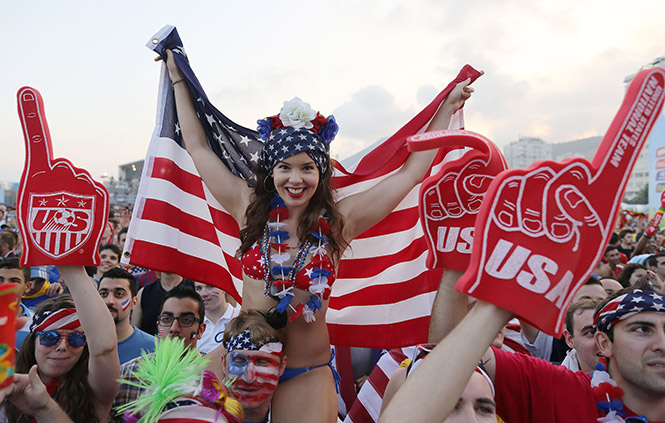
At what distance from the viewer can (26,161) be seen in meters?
2.26

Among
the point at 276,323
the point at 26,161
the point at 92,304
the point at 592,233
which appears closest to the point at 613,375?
the point at 592,233

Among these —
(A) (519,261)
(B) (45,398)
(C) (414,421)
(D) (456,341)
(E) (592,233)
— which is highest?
(E) (592,233)

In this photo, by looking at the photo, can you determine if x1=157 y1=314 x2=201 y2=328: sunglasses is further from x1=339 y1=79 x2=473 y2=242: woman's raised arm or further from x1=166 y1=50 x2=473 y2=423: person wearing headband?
x1=339 y1=79 x2=473 y2=242: woman's raised arm

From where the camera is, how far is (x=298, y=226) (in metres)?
2.75

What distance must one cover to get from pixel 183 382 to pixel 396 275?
193 centimetres

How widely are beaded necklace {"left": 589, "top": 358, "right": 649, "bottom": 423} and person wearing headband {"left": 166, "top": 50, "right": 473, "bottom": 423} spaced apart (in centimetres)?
131

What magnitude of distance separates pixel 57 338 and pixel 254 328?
3.41ft

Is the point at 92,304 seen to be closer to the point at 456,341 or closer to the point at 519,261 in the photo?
the point at 456,341

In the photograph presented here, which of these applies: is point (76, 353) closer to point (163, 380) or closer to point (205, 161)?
point (163, 380)

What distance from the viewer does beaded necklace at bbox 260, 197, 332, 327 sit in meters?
2.51

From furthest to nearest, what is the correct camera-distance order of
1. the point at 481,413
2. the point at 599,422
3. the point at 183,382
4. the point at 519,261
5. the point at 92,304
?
the point at 599,422, the point at 92,304, the point at 481,413, the point at 183,382, the point at 519,261

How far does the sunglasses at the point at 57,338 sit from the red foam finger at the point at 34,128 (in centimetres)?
84

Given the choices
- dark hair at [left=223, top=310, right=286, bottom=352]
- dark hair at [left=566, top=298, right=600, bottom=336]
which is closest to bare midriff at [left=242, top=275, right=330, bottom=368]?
dark hair at [left=223, top=310, right=286, bottom=352]

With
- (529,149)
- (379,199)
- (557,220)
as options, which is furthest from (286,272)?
(529,149)
